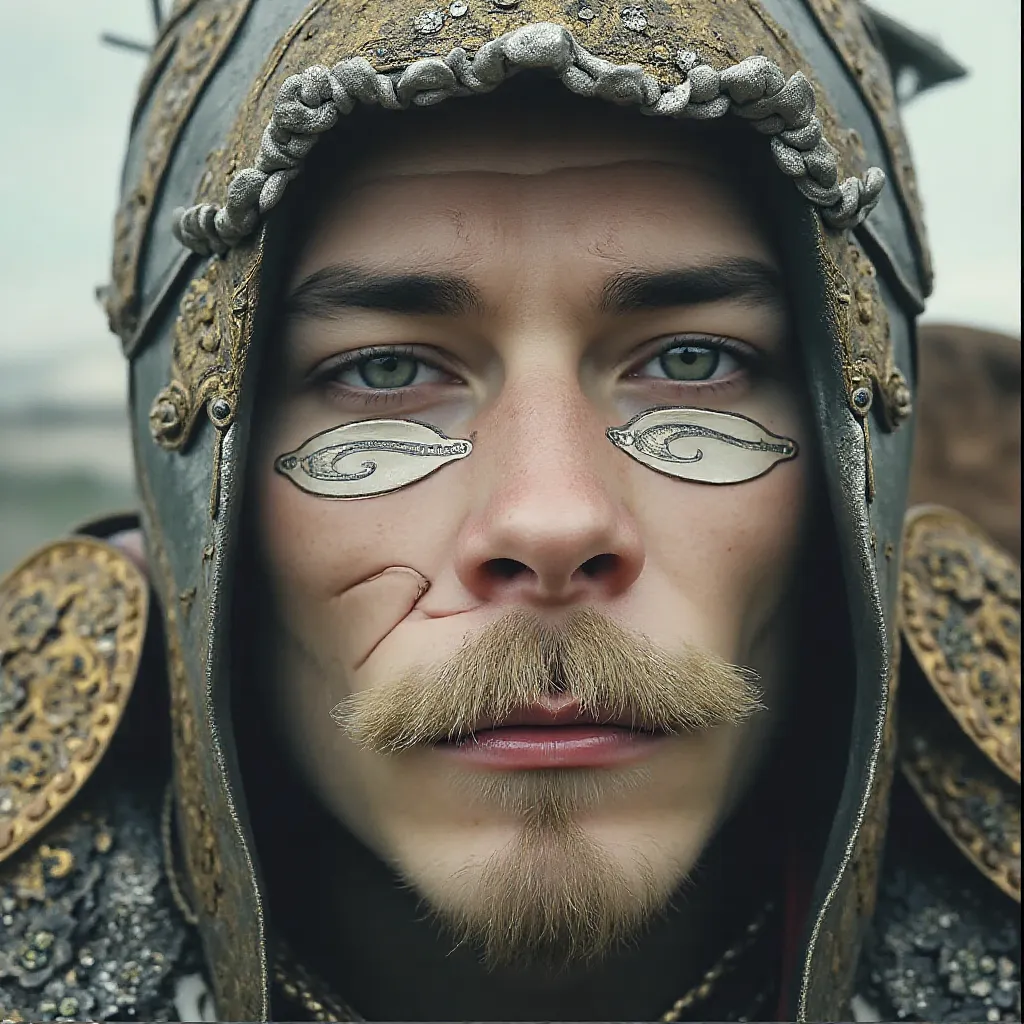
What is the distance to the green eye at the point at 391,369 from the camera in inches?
70.0

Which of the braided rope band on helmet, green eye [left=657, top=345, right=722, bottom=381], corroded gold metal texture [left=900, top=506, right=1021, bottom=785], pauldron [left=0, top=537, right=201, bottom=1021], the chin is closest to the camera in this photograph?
the braided rope band on helmet

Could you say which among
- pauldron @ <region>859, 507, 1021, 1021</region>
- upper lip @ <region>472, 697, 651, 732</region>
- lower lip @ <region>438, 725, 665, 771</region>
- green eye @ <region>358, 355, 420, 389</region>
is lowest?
pauldron @ <region>859, 507, 1021, 1021</region>

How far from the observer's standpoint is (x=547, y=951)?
175 centimetres

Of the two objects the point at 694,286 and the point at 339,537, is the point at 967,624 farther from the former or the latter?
the point at 339,537

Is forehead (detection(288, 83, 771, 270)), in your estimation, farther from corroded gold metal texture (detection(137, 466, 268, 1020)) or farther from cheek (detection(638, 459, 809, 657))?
corroded gold metal texture (detection(137, 466, 268, 1020))

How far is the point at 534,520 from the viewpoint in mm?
1600

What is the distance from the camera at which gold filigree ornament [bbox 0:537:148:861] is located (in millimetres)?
2049

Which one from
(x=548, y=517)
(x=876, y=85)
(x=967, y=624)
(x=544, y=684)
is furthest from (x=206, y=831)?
(x=876, y=85)

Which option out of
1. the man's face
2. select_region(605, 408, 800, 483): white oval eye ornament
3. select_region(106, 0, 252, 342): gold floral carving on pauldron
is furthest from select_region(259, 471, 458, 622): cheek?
select_region(106, 0, 252, 342): gold floral carving on pauldron

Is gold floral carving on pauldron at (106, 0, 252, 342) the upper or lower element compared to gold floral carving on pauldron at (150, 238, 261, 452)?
upper

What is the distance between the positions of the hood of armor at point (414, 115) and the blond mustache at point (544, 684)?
243 millimetres

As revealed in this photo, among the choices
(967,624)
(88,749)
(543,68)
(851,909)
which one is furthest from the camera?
(967,624)

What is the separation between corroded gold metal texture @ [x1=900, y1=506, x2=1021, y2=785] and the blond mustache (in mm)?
646

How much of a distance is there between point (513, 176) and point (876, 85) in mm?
677
